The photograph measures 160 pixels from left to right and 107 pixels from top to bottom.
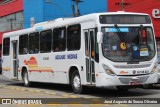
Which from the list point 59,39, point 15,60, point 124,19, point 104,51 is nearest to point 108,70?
point 104,51

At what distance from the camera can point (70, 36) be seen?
17766mm

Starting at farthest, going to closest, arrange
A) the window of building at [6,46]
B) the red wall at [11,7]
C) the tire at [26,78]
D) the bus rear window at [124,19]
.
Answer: the red wall at [11,7], the window of building at [6,46], the tire at [26,78], the bus rear window at [124,19]

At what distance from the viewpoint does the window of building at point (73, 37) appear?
56.1 feet

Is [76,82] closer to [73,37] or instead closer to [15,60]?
[73,37]

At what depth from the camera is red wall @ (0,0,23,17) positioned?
193ft

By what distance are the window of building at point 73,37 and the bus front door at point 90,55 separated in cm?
69

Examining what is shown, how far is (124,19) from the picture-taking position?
16062 mm

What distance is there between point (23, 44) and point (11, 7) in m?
39.6

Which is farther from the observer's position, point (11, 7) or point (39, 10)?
point (11, 7)

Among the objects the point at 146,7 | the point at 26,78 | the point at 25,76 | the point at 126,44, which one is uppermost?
the point at 146,7

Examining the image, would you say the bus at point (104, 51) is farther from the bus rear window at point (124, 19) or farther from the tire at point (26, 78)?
the tire at point (26, 78)

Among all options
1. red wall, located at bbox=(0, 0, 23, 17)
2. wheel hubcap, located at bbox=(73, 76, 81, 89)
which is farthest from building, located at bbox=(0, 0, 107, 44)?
wheel hubcap, located at bbox=(73, 76, 81, 89)

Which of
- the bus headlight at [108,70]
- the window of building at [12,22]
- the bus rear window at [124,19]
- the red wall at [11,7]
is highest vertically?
the red wall at [11,7]

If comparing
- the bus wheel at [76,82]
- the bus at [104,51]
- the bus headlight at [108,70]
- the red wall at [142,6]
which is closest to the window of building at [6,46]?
the bus at [104,51]
